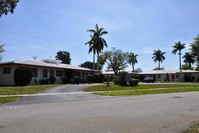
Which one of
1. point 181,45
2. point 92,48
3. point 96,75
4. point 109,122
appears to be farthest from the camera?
point 181,45

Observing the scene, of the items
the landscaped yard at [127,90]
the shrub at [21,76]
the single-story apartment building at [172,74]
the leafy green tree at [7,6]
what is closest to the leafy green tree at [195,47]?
the landscaped yard at [127,90]

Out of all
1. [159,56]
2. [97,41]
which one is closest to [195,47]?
[97,41]

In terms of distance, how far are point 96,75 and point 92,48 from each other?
1366 cm

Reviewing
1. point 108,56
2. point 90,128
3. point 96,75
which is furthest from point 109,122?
point 108,56

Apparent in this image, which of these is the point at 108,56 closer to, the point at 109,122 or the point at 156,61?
the point at 156,61

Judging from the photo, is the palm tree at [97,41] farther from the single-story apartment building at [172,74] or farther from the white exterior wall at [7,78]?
the white exterior wall at [7,78]

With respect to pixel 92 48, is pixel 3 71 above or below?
below

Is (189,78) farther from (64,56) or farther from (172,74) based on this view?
(64,56)

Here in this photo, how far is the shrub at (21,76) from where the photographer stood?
1364 inches

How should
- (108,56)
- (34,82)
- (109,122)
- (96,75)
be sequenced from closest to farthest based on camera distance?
(109,122)
(34,82)
(96,75)
(108,56)

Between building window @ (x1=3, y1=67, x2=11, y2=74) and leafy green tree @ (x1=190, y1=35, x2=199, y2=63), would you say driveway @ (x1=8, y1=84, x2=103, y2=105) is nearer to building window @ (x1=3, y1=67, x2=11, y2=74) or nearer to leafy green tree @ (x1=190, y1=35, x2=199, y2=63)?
building window @ (x1=3, y1=67, x2=11, y2=74)

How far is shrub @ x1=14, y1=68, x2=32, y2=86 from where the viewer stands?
3464 centimetres

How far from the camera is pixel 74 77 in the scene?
4941 cm

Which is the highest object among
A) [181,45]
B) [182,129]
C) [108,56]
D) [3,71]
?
[181,45]
